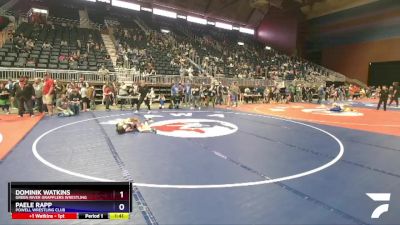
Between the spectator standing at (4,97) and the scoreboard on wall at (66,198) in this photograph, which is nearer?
the scoreboard on wall at (66,198)

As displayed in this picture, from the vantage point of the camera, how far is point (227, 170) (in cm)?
520

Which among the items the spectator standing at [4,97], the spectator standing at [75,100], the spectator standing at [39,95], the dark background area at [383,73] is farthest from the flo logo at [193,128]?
the dark background area at [383,73]

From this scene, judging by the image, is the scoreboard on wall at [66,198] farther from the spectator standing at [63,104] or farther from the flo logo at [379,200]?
the spectator standing at [63,104]

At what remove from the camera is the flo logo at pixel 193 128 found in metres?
8.42

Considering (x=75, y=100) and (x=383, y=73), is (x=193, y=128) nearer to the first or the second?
(x=75, y=100)

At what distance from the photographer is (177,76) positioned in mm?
20922

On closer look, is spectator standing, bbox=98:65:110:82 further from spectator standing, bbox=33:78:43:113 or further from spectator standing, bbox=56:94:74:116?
spectator standing, bbox=33:78:43:113

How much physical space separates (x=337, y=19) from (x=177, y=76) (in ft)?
80.8

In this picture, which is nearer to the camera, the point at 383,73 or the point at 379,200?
the point at 379,200

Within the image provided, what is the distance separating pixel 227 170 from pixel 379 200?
2323mm

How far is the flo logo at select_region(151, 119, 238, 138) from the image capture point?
8.42m

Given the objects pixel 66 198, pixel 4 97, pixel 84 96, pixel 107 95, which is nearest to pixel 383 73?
pixel 107 95

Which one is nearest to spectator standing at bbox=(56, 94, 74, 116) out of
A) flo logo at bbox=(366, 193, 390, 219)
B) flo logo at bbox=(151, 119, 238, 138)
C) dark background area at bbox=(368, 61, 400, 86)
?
flo logo at bbox=(151, 119, 238, 138)

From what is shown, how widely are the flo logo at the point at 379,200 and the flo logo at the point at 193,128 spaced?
4.63 metres
